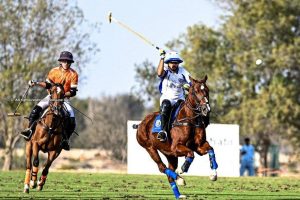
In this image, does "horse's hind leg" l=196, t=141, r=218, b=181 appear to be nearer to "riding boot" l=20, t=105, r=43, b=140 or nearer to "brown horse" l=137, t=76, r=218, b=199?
"brown horse" l=137, t=76, r=218, b=199

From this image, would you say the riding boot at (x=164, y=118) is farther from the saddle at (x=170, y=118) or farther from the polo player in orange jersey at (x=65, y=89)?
the polo player in orange jersey at (x=65, y=89)

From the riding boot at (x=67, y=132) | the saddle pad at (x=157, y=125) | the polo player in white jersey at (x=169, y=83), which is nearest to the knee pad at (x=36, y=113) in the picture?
the riding boot at (x=67, y=132)

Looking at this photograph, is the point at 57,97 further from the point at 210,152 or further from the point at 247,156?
the point at 247,156

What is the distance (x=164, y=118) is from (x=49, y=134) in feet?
8.62

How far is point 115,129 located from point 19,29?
2839 centimetres

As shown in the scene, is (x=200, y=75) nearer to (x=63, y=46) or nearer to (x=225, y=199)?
(x=63, y=46)

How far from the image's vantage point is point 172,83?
66.0 feet

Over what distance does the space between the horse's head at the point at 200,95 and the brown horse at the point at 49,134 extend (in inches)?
116

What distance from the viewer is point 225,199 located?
1886cm

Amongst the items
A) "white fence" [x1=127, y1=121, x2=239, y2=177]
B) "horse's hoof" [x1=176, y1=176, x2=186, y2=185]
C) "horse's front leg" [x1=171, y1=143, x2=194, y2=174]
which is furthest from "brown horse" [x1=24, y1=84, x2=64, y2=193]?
"white fence" [x1=127, y1=121, x2=239, y2=177]

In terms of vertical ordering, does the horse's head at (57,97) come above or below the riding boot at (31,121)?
above

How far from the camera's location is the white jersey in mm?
20078

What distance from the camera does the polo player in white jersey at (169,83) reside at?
65.0 feet

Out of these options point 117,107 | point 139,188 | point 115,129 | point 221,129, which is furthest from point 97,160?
point 139,188
